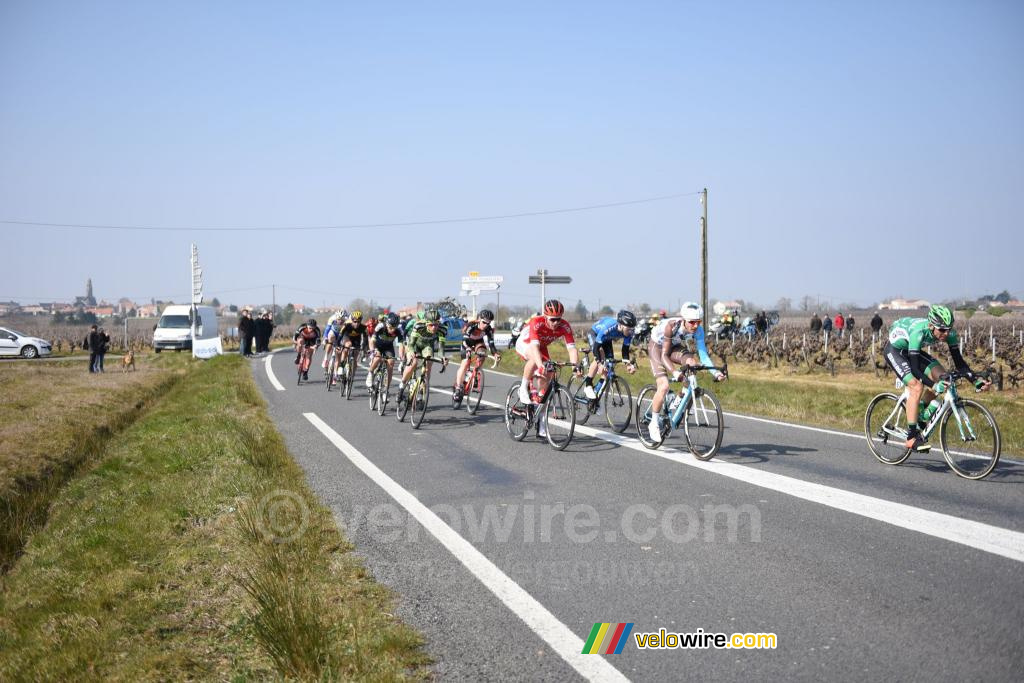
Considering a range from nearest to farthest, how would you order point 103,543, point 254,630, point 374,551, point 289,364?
point 254,630, point 374,551, point 103,543, point 289,364

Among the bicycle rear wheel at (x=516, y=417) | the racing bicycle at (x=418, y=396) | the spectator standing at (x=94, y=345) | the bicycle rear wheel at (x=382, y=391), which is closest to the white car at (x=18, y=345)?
the spectator standing at (x=94, y=345)

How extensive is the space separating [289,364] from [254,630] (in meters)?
28.5

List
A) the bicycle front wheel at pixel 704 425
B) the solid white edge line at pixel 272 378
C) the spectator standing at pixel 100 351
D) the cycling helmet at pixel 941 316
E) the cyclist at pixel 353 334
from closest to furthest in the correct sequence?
the cycling helmet at pixel 941 316, the bicycle front wheel at pixel 704 425, the cyclist at pixel 353 334, the solid white edge line at pixel 272 378, the spectator standing at pixel 100 351

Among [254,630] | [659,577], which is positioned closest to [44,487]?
[254,630]

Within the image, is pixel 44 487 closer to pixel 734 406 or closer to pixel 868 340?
pixel 734 406

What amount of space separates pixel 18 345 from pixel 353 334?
3206 centimetres

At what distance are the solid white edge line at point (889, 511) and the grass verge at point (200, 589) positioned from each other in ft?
12.9

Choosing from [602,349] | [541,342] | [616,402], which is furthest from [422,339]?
[616,402]

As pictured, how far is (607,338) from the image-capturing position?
1308 cm

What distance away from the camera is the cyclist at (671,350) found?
970 centimetres

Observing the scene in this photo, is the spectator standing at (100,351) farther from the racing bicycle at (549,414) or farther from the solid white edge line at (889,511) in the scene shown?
the solid white edge line at (889,511)

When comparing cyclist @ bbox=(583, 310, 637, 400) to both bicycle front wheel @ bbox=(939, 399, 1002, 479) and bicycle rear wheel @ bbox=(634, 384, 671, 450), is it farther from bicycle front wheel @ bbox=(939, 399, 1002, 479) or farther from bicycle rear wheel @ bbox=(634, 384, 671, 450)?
bicycle front wheel @ bbox=(939, 399, 1002, 479)

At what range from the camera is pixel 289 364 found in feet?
105

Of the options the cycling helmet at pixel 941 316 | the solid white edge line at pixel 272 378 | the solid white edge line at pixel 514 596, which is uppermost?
the cycling helmet at pixel 941 316
